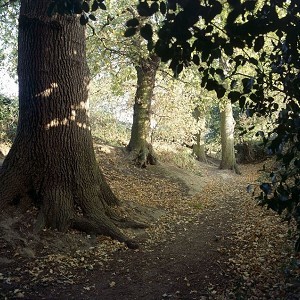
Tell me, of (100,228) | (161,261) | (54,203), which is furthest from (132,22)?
(100,228)

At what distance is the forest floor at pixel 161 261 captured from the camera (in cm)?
506

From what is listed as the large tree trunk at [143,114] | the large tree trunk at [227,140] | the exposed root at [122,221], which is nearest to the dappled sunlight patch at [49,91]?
the exposed root at [122,221]

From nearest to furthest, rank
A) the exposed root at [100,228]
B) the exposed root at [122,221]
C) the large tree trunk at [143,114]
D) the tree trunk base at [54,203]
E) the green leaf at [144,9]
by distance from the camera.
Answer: the green leaf at [144,9], the tree trunk base at [54,203], the exposed root at [100,228], the exposed root at [122,221], the large tree trunk at [143,114]

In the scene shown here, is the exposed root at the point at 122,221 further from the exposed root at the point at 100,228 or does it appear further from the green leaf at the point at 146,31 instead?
the green leaf at the point at 146,31

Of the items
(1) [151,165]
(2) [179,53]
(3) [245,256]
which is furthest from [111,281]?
(1) [151,165]

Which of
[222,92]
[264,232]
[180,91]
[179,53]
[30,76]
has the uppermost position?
[180,91]

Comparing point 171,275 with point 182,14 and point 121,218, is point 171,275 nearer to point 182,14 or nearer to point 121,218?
point 121,218

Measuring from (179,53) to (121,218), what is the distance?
579 cm

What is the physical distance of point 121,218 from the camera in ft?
26.2

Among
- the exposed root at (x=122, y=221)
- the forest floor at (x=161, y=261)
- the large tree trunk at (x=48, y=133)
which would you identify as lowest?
the forest floor at (x=161, y=261)

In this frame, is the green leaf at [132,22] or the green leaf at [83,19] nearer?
the green leaf at [132,22]

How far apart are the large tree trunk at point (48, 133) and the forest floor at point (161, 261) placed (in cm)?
39

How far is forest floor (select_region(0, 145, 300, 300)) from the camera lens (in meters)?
5.06

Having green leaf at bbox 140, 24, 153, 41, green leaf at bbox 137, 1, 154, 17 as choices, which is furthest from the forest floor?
green leaf at bbox 137, 1, 154, 17
